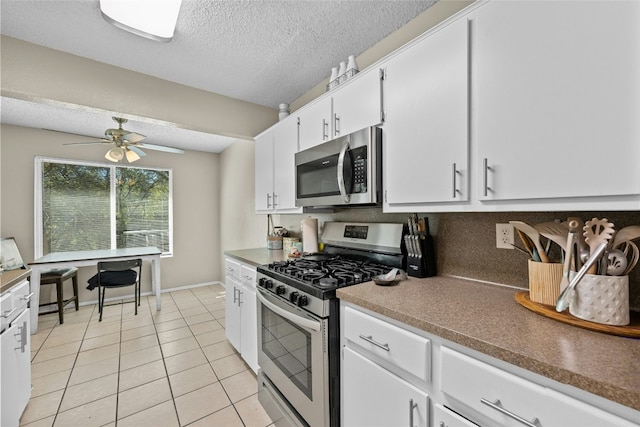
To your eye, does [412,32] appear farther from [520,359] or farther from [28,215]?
[28,215]

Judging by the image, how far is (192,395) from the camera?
6.47 ft

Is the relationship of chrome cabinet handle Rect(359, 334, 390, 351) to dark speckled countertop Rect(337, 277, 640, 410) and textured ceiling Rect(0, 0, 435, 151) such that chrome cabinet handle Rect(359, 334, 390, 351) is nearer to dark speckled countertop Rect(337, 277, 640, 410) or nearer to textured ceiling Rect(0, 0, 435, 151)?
dark speckled countertop Rect(337, 277, 640, 410)

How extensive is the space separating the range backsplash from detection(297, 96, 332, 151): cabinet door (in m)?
0.79

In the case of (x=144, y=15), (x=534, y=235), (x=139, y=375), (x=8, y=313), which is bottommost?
(x=139, y=375)

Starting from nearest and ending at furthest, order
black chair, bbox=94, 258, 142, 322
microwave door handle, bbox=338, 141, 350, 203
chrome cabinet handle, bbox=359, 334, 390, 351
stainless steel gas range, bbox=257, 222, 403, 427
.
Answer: chrome cabinet handle, bbox=359, 334, 390, 351 < stainless steel gas range, bbox=257, 222, 403, 427 < microwave door handle, bbox=338, 141, 350, 203 < black chair, bbox=94, 258, 142, 322

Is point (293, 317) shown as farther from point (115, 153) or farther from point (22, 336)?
point (115, 153)

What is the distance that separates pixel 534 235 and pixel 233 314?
2309mm

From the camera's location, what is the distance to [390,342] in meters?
1.05

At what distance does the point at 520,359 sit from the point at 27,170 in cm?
530

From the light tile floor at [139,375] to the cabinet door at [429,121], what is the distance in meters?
1.75

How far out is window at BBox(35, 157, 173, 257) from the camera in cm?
371

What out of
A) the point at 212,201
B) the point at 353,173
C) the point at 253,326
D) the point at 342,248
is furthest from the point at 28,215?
the point at 353,173

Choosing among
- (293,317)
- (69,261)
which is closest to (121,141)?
(69,261)

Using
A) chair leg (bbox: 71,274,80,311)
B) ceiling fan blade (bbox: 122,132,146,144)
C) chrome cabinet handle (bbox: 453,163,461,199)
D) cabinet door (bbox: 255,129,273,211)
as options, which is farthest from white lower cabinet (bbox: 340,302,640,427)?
chair leg (bbox: 71,274,80,311)
